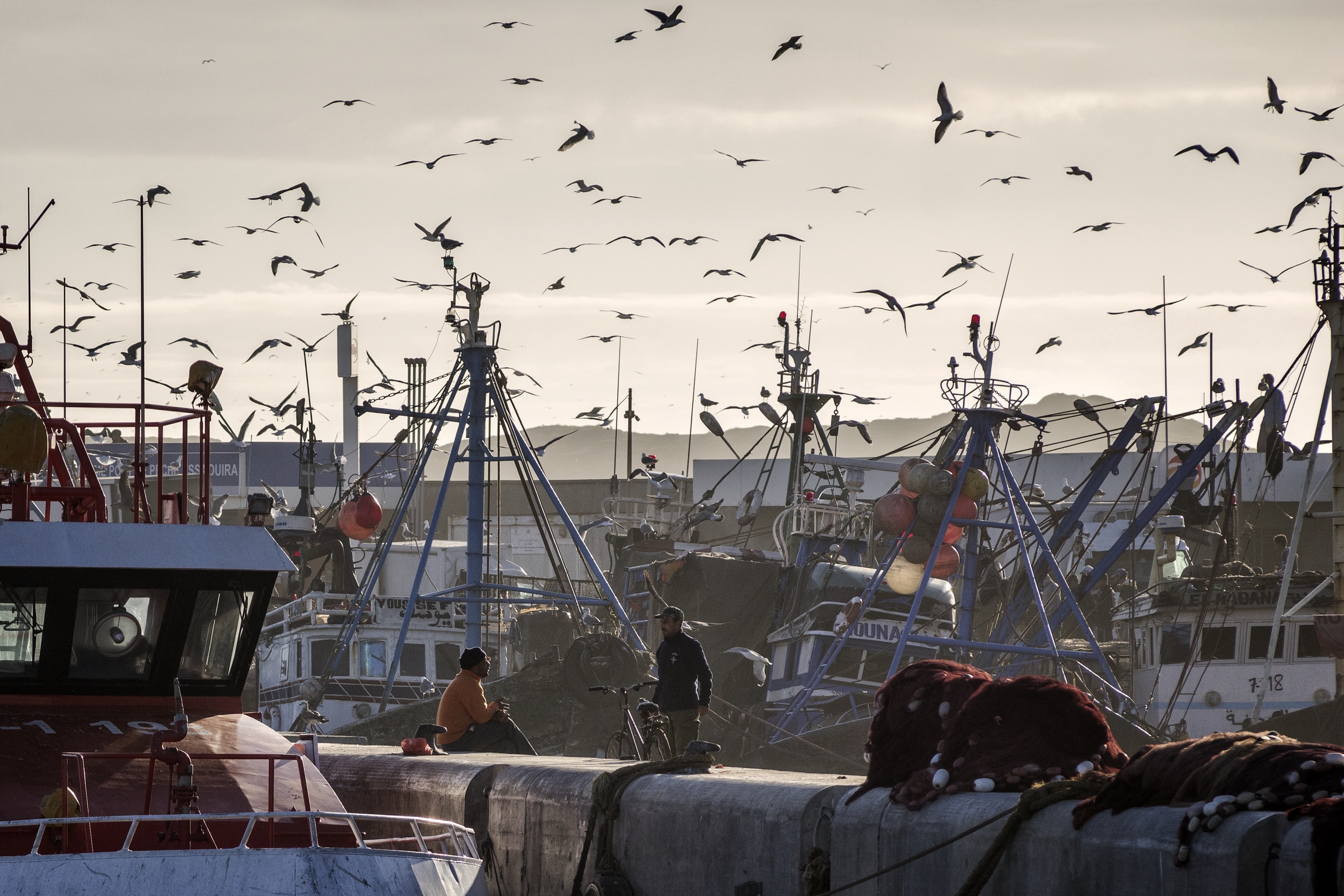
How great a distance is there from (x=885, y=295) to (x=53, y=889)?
63.9ft

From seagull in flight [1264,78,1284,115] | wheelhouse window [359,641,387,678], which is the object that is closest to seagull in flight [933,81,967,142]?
seagull in flight [1264,78,1284,115]

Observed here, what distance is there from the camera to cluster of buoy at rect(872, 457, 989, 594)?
925 inches

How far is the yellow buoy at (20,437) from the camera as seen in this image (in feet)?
31.9

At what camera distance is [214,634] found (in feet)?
31.1

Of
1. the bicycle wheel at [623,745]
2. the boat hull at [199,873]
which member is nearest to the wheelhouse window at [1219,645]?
the bicycle wheel at [623,745]

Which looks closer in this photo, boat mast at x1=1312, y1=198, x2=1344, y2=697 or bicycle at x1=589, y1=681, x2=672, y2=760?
bicycle at x1=589, y1=681, x2=672, y2=760

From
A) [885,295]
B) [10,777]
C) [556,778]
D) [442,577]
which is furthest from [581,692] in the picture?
[10,777]

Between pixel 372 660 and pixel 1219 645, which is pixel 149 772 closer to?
pixel 1219 645

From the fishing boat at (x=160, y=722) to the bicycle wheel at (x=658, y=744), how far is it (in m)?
2.35

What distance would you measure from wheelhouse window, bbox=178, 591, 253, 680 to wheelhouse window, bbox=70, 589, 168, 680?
21 cm

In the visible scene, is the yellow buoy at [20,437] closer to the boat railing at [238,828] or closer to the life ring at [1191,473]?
the boat railing at [238,828]

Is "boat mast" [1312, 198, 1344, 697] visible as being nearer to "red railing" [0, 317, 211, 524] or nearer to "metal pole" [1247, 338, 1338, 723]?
"metal pole" [1247, 338, 1338, 723]

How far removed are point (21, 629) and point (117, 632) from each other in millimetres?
508

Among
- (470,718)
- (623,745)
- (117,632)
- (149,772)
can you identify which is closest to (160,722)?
(117,632)
